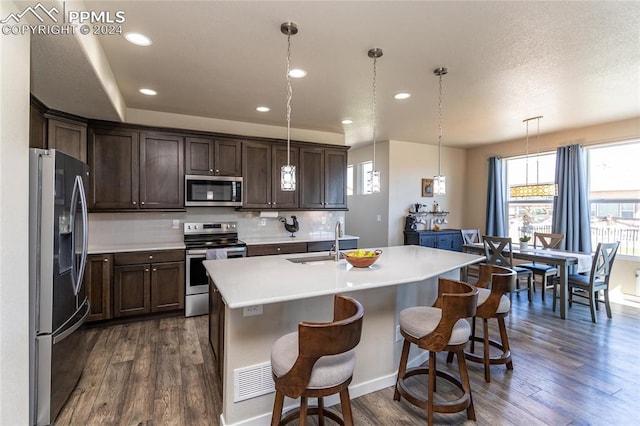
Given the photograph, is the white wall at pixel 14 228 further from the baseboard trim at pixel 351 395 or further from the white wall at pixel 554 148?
the white wall at pixel 554 148

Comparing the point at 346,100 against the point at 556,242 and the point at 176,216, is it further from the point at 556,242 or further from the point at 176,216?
the point at 556,242

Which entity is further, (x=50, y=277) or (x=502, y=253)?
(x=502, y=253)

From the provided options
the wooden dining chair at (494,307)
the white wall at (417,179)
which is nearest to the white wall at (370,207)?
the white wall at (417,179)

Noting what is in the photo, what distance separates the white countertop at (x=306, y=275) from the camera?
171 cm

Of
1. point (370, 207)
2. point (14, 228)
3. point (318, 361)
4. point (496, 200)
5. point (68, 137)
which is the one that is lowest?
point (318, 361)

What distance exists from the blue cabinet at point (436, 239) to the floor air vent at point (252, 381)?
438 centimetres

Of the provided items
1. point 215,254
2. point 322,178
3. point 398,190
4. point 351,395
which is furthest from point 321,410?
point 398,190

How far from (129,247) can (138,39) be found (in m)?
2.41

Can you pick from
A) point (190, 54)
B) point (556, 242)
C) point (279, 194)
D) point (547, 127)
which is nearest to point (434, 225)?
point (556, 242)

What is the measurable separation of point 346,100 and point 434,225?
3.68 m

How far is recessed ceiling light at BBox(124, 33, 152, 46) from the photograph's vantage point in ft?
7.64

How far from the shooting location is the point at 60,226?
78.9 inches

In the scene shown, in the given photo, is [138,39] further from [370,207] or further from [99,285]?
[370,207]

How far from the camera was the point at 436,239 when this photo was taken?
19.4 feet
